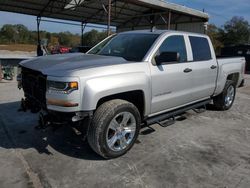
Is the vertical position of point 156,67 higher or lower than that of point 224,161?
higher

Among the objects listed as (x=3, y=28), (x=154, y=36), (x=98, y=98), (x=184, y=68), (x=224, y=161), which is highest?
(x=3, y=28)

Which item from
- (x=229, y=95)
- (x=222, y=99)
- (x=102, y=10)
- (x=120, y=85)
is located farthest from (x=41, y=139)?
(x=102, y=10)

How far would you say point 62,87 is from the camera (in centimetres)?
321

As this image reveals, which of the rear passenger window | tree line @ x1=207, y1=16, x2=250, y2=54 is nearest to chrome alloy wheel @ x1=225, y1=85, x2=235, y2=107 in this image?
the rear passenger window

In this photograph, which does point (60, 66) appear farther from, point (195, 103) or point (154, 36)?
point (195, 103)

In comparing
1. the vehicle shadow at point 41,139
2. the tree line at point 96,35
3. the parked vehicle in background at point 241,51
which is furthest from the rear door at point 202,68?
the tree line at point 96,35

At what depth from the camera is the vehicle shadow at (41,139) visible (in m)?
4.01

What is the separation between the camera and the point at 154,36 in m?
4.48

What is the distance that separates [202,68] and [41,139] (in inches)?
135

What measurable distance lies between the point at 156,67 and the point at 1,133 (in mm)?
3068

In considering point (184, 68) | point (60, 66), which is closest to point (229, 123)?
point (184, 68)

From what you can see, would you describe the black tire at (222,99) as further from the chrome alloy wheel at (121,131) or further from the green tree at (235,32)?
the green tree at (235,32)

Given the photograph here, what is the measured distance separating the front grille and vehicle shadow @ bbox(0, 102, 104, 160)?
1.68 feet

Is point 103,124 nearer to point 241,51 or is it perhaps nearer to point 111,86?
point 111,86
